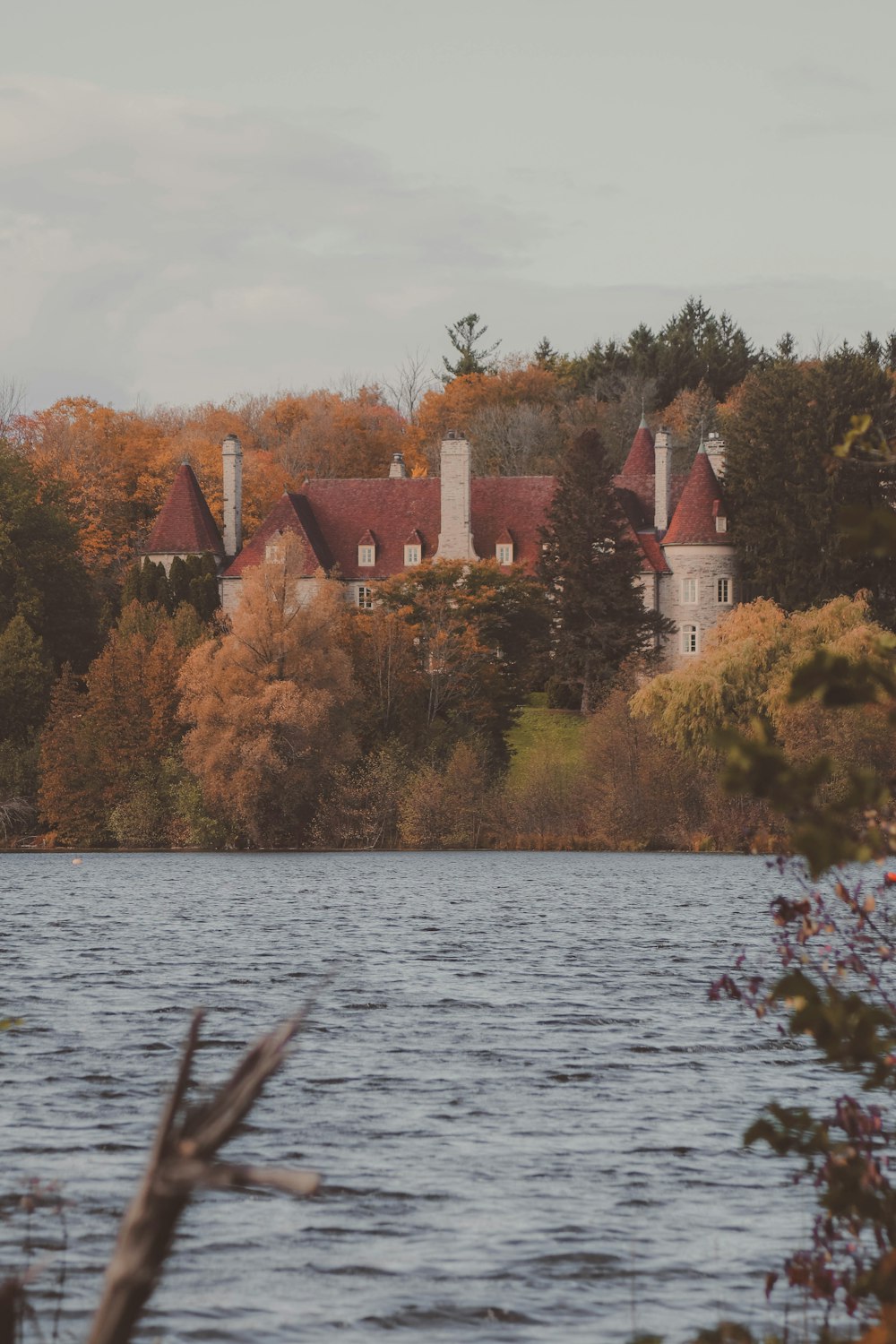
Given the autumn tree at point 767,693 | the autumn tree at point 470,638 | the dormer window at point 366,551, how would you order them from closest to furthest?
the autumn tree at point 767,693, the autumn tree at point 470,638, the dormer window at point 366,551

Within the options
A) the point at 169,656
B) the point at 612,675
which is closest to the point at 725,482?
the point at 612,675

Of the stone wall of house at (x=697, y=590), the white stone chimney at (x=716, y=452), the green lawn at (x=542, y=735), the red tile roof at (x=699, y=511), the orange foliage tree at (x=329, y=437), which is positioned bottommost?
the green lawn at (x=542, y=735)

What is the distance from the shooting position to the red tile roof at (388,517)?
312ft

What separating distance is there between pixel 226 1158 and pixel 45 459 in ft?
281

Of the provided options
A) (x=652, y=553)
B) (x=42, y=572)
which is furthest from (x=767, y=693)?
(x=42, y=572)

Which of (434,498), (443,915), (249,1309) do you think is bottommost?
(443,915)

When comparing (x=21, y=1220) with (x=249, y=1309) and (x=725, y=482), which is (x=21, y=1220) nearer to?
(x=249, y=1309)

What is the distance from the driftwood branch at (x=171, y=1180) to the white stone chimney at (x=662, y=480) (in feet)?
302

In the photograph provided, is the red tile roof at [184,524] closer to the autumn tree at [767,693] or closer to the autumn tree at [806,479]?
the autumn tree at [806,479]

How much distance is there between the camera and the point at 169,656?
7056cm

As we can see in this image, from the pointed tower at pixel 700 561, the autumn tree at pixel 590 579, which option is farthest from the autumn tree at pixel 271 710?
the pointed tower at pixel 700 561

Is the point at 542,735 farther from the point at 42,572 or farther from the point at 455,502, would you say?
the point at 42,572

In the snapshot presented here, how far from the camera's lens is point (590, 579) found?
84688 mm

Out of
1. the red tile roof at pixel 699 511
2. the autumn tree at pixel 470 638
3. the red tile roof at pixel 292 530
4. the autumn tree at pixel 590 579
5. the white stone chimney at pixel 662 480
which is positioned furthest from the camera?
the white stone chimney at pixel 662 480
